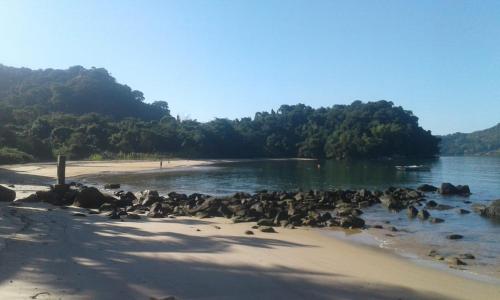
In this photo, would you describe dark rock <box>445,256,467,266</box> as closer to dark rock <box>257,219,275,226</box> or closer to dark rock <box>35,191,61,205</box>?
dark rock <box>257,219,275,226</box>

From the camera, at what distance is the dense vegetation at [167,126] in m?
88.1

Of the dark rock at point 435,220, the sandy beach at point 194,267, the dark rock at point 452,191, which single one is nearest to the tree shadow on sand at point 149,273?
the sandy beach at point 194,267

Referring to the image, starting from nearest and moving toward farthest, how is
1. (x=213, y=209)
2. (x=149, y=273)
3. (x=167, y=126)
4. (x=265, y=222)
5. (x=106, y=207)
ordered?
(x=149, y=273), (x=265, y=222), (x=106, y=207), (x=213, y=209), (x=167, y=126)

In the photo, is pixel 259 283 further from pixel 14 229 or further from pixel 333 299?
pixel 14 229

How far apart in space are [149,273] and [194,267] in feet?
3.81

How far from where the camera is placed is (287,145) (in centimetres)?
13725

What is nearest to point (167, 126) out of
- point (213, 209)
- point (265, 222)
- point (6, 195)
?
point (213, 209)

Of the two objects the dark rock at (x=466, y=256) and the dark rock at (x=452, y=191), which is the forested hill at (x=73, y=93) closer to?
the dark rock at (x=452, y=191)

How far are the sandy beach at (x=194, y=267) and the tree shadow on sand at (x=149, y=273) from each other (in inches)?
0.7

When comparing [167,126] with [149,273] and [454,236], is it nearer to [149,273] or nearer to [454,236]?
[454,236]

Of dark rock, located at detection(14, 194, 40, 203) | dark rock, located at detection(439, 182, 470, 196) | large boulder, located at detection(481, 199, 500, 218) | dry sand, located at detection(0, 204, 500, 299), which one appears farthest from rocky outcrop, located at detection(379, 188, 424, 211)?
dark rock, located at detection(14, 194, 40, 203)

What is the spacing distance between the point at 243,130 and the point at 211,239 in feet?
400

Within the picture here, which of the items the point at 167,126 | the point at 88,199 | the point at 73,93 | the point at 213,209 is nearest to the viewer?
the point at 88,199

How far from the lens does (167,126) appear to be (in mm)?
111938
